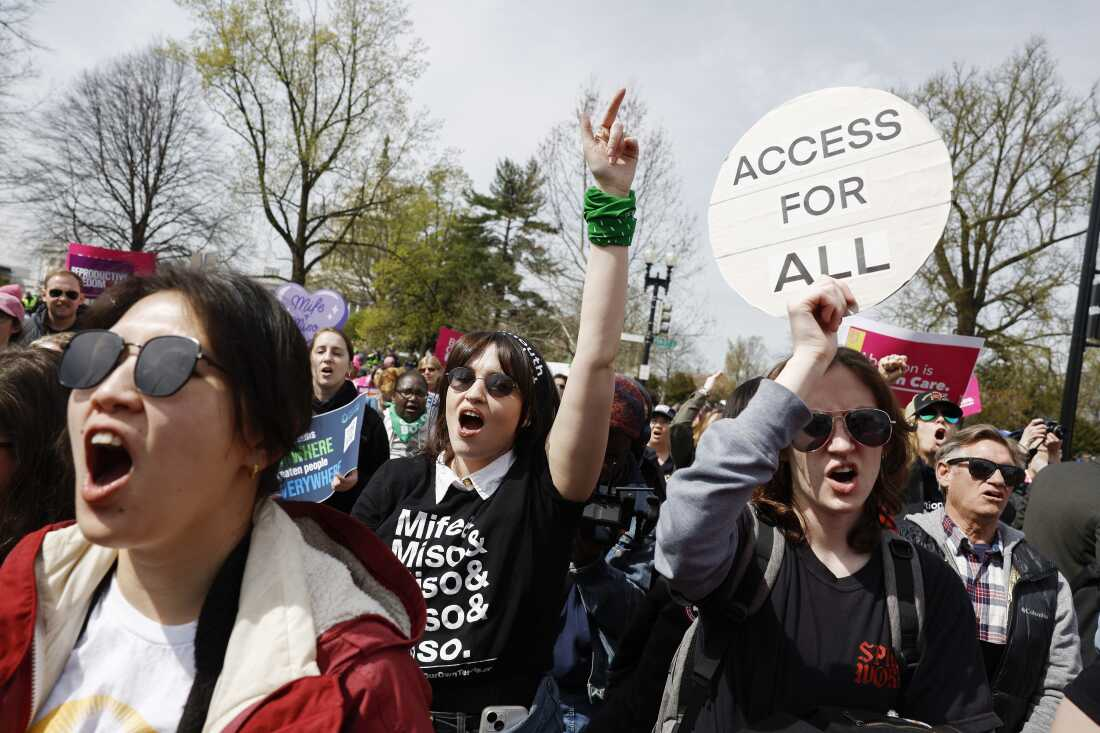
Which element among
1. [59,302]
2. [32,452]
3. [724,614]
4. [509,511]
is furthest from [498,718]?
[59,302]

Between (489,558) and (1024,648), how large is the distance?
2.05 meters

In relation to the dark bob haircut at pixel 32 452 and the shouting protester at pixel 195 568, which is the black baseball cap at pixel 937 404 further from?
the dark bob haircut at pixel 32 452

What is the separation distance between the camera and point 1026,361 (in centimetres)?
1941

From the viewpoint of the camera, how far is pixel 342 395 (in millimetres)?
4598

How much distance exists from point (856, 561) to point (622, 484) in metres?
1.50

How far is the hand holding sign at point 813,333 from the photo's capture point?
5.44 feet

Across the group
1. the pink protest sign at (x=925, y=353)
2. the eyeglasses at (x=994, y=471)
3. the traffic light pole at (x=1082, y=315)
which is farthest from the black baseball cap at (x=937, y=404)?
the traffic light pole at (x=1082, y=315)

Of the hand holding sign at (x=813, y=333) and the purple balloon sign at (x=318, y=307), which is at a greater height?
the purple balloon sign at (x=318, y=307)

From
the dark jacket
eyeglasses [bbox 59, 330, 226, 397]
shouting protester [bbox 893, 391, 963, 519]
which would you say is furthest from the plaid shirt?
the dark jacket

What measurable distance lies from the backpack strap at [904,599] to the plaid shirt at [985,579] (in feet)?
4.16

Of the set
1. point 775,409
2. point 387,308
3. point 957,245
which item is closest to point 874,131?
point 775,409

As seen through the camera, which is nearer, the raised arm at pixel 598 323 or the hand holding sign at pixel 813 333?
the hand holding sign at pixel 813 333

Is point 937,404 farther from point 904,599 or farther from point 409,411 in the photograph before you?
point 409,411

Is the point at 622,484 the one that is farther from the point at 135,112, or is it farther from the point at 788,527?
the point at 135,112
